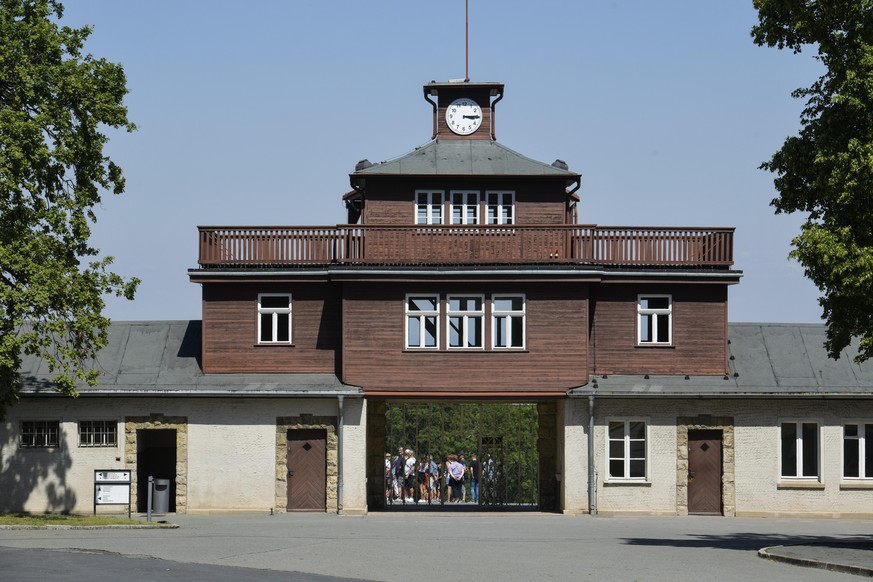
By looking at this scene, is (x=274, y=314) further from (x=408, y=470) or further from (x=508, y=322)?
(x=408, y=470)

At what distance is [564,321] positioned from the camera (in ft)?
120

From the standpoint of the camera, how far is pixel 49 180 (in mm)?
32281

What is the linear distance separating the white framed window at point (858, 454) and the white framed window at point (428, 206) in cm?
1204

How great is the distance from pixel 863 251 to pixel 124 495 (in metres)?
17.9

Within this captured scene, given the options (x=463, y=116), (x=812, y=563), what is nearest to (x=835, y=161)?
(x=812, y=563)

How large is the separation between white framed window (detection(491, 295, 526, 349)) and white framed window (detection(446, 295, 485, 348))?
1.06 ft

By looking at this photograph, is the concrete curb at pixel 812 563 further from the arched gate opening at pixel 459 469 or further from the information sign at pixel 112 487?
the information sign at pixel 112 487

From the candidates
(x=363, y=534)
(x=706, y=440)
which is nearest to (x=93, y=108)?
(x=363, y=534)

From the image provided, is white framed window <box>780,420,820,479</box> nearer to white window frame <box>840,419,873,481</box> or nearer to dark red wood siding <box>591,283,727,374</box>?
white window frame <box>840,419,873,481</box>

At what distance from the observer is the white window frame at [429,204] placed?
38.6 m

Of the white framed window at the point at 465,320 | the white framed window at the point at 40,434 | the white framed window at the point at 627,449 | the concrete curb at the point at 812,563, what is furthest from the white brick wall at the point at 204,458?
the concrete curb at the point at 812,563

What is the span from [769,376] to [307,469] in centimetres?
1228

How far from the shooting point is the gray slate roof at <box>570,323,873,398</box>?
1428 inches

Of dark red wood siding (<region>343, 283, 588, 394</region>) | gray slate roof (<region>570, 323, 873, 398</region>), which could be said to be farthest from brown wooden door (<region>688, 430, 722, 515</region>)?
dark red wood siding (<region>343, 283, 588, 394</region>)
